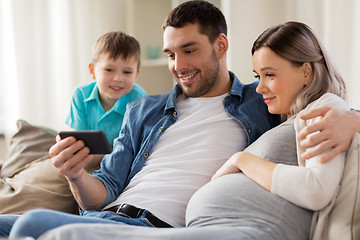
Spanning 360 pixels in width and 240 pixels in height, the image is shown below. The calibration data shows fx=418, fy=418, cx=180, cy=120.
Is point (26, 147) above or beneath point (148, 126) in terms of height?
beneath

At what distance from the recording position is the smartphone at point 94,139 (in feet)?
3.90

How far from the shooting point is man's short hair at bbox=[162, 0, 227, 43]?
62.5 inches

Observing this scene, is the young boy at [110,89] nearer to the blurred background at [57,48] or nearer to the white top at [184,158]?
the white top at [184,158]

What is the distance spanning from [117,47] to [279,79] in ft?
3.15

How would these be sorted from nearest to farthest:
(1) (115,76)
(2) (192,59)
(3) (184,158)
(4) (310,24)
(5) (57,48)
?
(3) (184,158), (2) (192,59), (1) (115,76), (4) (310,24), (5) (57,48)

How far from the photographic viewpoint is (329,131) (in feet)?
3.53

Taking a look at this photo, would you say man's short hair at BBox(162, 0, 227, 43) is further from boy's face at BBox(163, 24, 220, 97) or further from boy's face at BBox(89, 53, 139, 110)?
boy's face at BBox(89, 53, 139, 110)

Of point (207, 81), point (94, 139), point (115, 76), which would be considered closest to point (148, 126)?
point (207, 81)

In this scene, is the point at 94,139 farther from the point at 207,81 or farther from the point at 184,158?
the point at 207,81

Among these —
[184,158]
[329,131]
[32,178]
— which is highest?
[329,131]

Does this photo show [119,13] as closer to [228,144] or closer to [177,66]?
[177,66]

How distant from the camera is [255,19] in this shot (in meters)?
2.82

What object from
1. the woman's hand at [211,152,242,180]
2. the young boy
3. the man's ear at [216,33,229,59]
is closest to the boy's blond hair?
the young boy

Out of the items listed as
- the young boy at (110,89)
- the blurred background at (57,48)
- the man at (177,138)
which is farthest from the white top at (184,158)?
the blurred background at (57,48)
